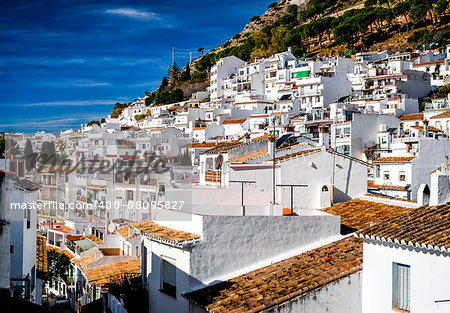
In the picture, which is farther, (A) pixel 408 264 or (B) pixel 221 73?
(B) pixel 221 73

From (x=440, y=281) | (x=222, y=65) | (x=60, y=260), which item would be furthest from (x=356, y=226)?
(x=222, y=65)

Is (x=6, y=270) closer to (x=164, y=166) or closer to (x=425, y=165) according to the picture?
(x=164, y=166)

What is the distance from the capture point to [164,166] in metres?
26.5

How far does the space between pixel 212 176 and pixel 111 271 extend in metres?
6.24

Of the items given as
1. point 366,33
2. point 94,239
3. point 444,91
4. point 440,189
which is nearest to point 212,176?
point 94,239

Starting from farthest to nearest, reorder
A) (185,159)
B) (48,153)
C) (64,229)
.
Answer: (185,159)
(64,229)
(48,153)

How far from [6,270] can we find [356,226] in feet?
30.9

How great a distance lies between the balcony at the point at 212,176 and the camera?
22.8m

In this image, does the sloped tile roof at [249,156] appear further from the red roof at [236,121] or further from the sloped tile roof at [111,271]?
the red roof at [236,121]

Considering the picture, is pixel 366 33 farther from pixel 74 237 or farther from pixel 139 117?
pixel 74 237

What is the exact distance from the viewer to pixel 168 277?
12586 mm

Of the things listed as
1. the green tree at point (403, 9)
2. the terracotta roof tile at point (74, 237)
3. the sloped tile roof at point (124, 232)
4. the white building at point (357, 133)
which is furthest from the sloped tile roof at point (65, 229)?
the green tree at point (403, 9)

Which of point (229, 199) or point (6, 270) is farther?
point (229, 199)

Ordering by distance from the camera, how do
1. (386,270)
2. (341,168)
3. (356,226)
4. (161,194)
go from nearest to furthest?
(386,270) < (356,226) < (341,168) < (161,194)
